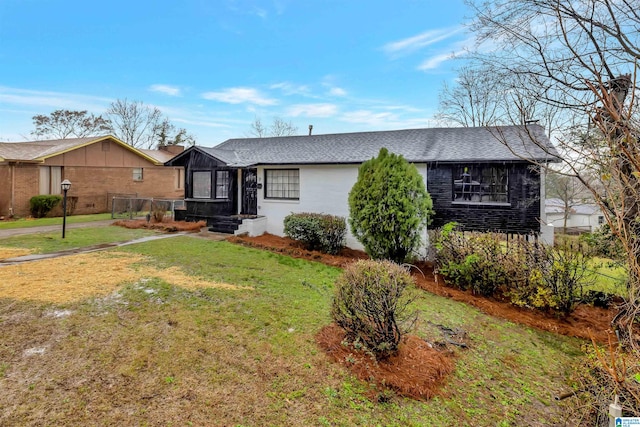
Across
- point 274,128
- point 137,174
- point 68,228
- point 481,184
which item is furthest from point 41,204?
point 274,128

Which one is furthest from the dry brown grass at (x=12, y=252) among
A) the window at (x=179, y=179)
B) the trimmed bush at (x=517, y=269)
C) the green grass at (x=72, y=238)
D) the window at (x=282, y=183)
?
the window at (x=179, y=179)

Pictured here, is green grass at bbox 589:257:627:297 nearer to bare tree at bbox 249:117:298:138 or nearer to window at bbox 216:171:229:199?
window at bbox 216:171:229:199

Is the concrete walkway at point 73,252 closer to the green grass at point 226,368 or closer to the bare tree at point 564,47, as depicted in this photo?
the green grass at point 226,368

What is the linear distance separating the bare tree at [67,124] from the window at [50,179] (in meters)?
19.7

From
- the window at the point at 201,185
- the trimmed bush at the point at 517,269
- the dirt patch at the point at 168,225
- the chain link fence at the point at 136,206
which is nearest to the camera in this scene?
the trimmed bush at the point at 517,269

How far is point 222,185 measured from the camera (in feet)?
48.1

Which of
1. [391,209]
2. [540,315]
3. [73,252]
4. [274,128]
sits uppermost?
[274,128]

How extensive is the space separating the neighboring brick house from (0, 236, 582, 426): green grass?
17.3m

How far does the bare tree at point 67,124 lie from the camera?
33969 mm

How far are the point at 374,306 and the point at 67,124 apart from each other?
142ft

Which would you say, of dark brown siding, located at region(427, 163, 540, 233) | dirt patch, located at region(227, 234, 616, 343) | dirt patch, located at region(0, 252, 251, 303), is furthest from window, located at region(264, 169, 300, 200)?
dirt patch, located at region(0, 252, 251, 303)

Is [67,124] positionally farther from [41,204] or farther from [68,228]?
[68,228]

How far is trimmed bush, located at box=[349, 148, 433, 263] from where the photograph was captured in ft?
30.0

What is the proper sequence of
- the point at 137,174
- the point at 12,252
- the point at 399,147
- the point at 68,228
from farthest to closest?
1. the point at 137,174
2. the point at 68,228
3. the point at 399,147
4. the point at 12,252
